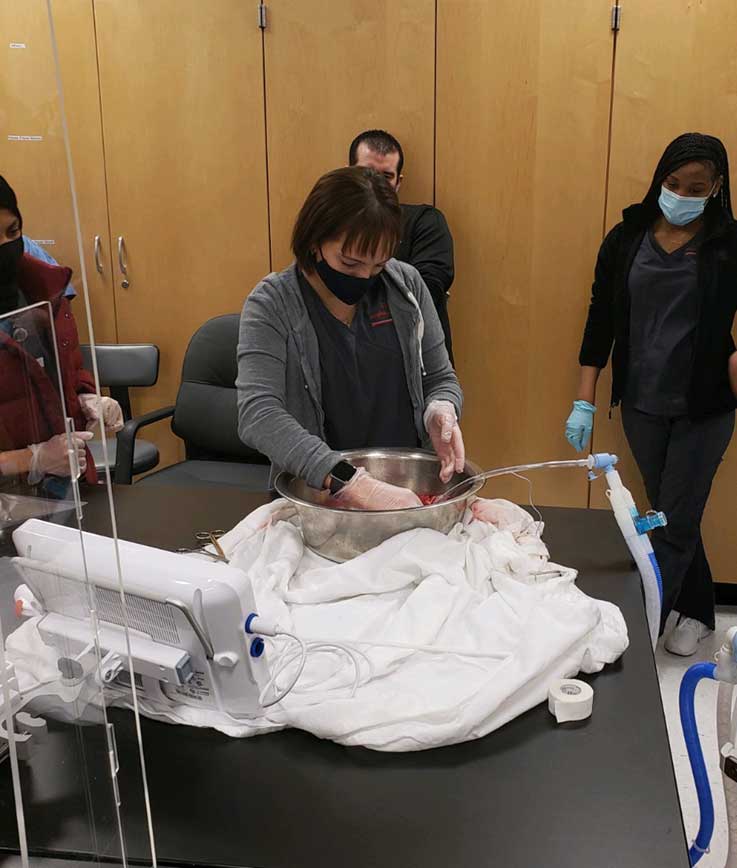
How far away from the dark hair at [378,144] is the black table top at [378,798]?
77.1 inches

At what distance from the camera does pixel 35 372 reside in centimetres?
66

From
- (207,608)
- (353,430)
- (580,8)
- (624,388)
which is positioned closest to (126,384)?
(353,430)

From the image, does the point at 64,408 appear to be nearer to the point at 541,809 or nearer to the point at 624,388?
the point at 541,809

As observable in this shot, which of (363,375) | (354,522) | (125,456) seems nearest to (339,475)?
(354,522)

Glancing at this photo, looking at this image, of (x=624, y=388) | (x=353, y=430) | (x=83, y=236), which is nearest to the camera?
(x=83, y=236)

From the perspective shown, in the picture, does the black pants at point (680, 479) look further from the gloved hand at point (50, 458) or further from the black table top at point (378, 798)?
the gloved hand at point (50, 458)

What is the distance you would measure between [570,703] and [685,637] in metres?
1.82

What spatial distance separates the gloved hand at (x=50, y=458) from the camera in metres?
0.68

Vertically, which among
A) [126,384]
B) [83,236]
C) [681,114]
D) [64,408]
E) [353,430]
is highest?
[681,114]

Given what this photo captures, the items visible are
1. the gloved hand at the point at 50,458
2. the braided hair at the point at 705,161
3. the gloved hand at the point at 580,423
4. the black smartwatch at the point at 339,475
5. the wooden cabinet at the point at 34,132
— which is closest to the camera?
the wooden cabinet at the point at 34,132

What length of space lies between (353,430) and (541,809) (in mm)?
1013

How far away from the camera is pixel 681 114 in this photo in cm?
271

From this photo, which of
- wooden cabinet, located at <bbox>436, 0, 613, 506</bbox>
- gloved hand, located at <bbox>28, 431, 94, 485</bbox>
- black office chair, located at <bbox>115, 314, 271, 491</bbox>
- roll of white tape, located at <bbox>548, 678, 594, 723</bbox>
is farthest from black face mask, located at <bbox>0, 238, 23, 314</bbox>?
wooden cabinet, located at <bbox>436, 0, 613, 506</bbox>

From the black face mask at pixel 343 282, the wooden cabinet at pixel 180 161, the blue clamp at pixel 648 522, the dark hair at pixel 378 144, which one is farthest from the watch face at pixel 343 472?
the wooden cabinet at pixel 180 161
